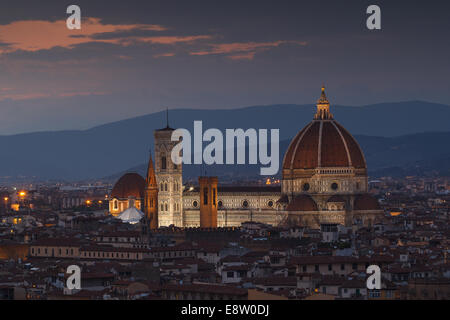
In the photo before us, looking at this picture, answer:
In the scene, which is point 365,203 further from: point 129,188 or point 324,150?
point 129,188

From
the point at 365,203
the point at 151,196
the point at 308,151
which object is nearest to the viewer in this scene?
the point at 365,203

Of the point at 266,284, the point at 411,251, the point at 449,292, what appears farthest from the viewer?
the point at 411,251

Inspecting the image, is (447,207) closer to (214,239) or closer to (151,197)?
(151,197)

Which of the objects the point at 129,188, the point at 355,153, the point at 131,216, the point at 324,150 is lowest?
the point at 131,216

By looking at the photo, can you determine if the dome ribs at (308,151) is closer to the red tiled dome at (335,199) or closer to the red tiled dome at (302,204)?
the red tiled dome at (335,199)

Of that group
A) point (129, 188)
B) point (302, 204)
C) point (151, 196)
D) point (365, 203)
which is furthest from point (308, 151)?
point (129, 188)

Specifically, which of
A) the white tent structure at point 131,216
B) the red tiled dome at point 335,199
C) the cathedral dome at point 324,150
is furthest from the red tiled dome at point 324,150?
the white tent structure at point 131,216

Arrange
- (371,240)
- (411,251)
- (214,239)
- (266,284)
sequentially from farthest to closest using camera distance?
(214,239) → (371,240) → (411,251) → (266,284)
